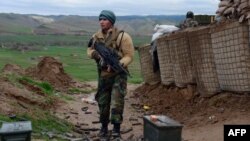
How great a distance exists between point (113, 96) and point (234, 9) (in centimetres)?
324

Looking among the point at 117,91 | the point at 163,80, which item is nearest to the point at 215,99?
the point at 117,91

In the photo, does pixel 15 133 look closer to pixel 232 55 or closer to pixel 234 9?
pixel 232 55

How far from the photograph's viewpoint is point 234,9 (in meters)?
10.1

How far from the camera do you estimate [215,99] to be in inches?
412

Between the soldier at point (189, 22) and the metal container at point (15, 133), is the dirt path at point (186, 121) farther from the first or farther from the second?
the metal container at point (15, 133)

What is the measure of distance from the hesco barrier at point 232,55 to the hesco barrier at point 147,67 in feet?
18.7

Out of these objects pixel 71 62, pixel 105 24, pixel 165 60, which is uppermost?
pixel 105 24

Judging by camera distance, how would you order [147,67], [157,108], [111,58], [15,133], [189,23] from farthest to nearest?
1. [147,67]
2. [189,23]
3. [157,108]
4. [111,58]
5. [15,133]

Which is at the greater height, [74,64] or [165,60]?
[165,60]

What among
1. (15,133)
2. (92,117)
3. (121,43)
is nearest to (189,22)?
(92,117)

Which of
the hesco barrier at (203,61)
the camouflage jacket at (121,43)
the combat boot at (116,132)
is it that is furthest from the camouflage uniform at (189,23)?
the combat boot at (116,132)

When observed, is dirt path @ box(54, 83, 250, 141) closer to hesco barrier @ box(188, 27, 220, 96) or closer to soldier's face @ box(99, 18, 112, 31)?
hesco barrier @ box(188, 27, 220, 96)

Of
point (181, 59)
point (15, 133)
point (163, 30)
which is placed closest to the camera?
point (15, 133)

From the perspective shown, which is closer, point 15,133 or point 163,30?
point 15,133
